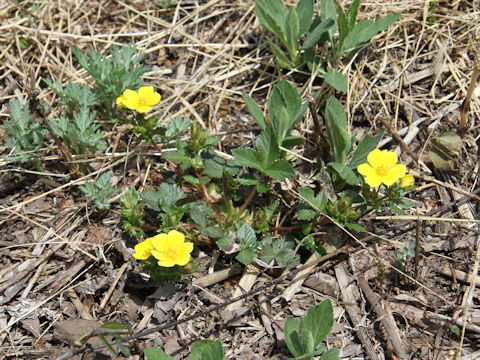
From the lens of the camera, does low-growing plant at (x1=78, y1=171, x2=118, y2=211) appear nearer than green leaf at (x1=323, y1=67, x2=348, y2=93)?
Yes

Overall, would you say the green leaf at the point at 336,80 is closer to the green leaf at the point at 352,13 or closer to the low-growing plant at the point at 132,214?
the green leaf at the point at 352,13

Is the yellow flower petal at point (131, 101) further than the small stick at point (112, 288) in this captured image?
Yes

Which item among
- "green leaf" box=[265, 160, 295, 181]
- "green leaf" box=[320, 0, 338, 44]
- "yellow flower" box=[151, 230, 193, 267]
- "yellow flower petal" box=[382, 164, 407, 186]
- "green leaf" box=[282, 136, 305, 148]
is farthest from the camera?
"green leaf" box=[320, 0, 338, 44]

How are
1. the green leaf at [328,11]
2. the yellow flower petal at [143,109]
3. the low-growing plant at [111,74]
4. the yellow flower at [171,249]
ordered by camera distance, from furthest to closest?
1. the green leaf at [328,11]
2. the low-growing plant at [111,74]
3. the yellow flower petal at [143,109]
4. the yellow flower at [171,249]

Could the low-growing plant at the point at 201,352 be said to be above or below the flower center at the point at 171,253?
below

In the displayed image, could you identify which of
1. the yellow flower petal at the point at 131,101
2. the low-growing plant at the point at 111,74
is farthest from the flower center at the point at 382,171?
the low-growing plant at the point at 111,74

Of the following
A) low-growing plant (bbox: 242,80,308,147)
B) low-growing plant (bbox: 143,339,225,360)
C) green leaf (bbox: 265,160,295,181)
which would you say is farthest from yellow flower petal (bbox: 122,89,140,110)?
low-growing plant (bbox: 143,339,225,360)

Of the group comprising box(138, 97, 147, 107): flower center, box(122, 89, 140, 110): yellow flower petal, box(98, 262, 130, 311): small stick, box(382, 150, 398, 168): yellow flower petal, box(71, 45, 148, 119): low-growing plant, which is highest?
box(71, 45, 148, 119): low-growing plant

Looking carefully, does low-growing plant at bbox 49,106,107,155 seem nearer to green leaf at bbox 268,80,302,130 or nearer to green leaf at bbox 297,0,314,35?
green leaf at bbox 268,80,302,130
